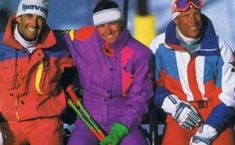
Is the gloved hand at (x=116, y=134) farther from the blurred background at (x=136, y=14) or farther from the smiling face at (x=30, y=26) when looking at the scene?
the blurred background at (x=136, y=14)

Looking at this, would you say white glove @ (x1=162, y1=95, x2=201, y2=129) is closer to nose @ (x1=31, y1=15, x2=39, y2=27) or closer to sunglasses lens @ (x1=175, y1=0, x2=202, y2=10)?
sunglasses lens @ (x1=175, y1=0, x2=202, y2=10)

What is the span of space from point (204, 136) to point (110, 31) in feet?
3.00

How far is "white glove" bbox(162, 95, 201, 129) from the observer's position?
5516 mm

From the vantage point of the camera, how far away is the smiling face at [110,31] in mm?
5512

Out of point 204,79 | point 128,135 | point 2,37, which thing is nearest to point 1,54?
point 2,37

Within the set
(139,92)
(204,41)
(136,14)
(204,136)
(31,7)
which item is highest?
(31,7)

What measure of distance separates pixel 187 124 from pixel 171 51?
0.51 meters

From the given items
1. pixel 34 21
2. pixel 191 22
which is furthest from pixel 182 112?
pixel 34 21

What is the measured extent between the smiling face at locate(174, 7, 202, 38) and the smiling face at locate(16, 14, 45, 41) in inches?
36.5

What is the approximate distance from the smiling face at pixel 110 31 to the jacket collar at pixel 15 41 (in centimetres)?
34

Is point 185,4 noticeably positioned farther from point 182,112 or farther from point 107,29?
point 182,112

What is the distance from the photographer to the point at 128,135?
5.45 meters

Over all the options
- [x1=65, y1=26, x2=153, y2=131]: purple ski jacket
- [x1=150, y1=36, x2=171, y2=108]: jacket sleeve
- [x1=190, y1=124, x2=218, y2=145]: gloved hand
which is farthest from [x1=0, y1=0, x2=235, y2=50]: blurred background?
[x1=190, y1=124, x2=218, y2=145]: gloved hand

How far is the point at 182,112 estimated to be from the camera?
5.51 meters
